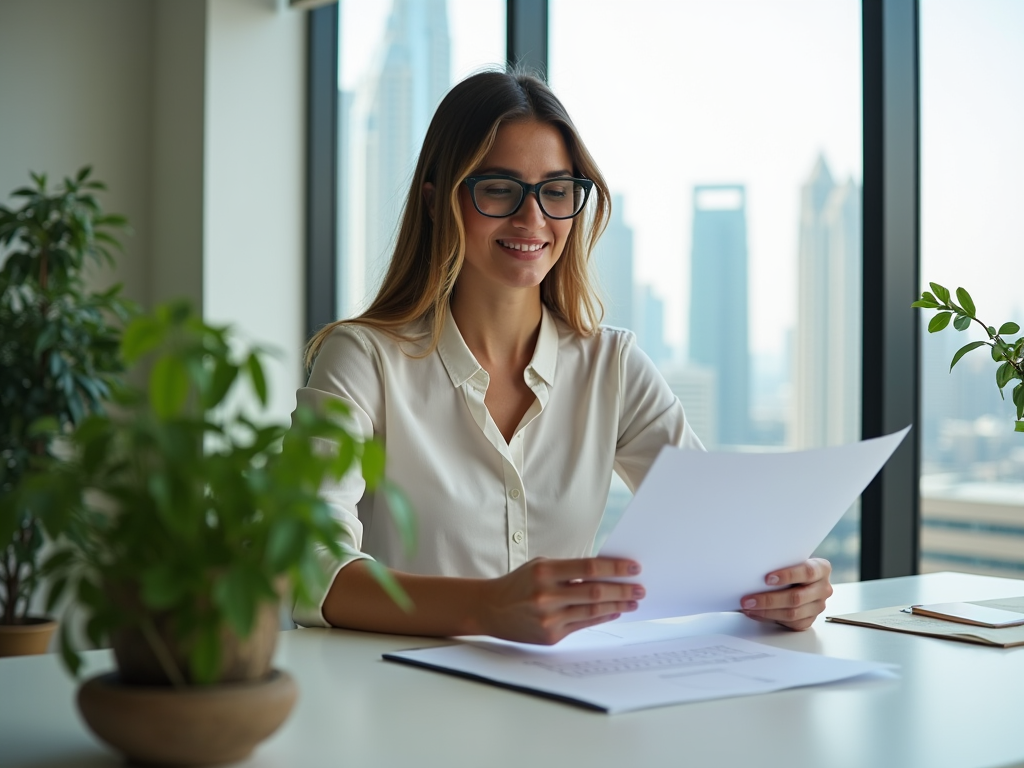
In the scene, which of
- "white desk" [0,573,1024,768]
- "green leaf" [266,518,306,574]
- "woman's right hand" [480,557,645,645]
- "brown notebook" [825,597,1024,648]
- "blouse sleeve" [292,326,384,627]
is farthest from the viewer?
"blouse sleeve" [292,326,384,627]

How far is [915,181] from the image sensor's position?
2.38m

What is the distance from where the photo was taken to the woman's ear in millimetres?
1908

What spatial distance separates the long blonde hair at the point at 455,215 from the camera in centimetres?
182

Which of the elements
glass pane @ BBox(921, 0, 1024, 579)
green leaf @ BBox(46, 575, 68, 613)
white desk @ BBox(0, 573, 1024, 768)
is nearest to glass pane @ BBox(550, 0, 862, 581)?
glass pane @ BBox(921, 0, 1024, 579)

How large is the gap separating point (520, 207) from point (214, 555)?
1.22 m

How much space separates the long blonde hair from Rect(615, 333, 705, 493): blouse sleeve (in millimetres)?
114

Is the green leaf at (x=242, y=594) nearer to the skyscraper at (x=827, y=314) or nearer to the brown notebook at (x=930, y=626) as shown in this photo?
the brown notebook at (x=930, y=626)

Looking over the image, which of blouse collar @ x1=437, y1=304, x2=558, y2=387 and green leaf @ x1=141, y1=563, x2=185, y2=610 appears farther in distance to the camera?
blouse collar @ x1=437, y1=304, x2=558, y2=387

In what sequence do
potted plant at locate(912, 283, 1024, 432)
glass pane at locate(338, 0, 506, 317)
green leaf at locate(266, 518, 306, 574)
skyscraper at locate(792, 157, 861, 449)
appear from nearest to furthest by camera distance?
green leaf at locate(266, 518, 306, 574) → potted plant at locate(912, 283, 1024, 432) → skyscraper at locate(792, 157, 861, 449) → glass pane at locate(338, 0, 506, 317)

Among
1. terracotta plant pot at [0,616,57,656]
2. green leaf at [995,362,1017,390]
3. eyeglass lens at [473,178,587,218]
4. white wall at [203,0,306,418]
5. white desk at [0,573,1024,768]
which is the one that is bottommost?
terracotta plant pot at [0,616,57,656]

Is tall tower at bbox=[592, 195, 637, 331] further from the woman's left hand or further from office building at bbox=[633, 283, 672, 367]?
the woman's left hand

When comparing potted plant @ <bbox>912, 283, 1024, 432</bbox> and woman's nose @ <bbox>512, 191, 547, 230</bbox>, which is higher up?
woman's nose @ <bbox>512, 191, 547, 230</bbox>

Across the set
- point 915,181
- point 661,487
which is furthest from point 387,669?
point 915,181

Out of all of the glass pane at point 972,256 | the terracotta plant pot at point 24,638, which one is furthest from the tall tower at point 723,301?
the terracotta plant pot at point 24,638
